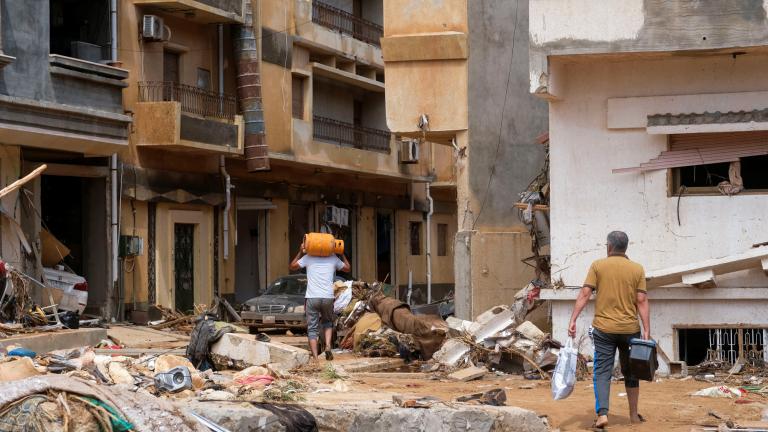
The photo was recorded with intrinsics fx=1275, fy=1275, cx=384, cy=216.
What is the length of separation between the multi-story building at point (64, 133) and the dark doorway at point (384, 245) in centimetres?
1416

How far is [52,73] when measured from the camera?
23.1 m

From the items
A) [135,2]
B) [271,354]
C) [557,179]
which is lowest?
[271,354]

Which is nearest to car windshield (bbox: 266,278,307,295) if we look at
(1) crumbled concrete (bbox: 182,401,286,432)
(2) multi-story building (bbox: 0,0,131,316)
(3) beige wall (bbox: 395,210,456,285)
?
(2) multi-story building (bbox: 0,0,131,316)

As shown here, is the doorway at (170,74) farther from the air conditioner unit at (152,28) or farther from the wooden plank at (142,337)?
the wooden plank at (142,337)

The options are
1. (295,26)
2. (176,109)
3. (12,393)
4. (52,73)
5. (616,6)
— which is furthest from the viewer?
(295,26)

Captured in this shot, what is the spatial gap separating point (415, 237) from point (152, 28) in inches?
669

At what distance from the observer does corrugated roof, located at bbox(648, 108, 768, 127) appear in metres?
14.9

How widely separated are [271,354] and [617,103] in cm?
511

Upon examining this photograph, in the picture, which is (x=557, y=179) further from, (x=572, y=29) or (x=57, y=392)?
(x=57, y=392)

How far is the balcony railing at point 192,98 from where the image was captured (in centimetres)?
2775

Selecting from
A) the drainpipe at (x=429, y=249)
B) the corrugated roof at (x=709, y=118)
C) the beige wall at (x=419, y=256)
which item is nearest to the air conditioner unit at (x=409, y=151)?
the drainpipe at (x=429, y=249)

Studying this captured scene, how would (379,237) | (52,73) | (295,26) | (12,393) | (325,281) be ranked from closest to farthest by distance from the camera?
(12,393) → (325,281) → (52,73) → (295,26) → (379,237)

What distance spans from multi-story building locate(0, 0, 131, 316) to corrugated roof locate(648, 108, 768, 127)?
1151 cm

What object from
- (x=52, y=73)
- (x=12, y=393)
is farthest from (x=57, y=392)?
(x=52, y=73)
